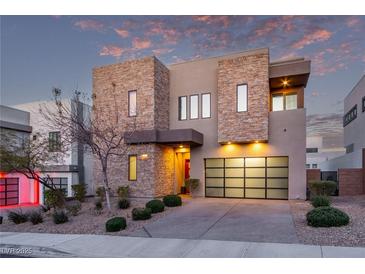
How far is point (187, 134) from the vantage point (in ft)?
52.8

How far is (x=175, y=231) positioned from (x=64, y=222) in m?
5.61

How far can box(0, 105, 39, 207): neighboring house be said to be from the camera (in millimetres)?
24047

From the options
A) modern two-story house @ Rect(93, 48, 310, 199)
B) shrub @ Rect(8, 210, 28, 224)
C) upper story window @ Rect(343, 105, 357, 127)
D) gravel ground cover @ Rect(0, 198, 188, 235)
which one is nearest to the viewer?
gravel ground cover @ Rect(0, 198, 188, 235)

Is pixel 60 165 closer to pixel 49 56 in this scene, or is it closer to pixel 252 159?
pixel 49 56

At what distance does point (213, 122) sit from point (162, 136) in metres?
3.78

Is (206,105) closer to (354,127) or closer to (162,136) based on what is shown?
(162,136)

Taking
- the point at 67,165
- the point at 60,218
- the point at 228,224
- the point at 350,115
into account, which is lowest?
the point at 60,218

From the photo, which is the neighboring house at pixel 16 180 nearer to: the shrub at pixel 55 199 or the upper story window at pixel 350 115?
the shrub at pixel 55 199

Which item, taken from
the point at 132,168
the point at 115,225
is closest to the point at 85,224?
the point at 115,225

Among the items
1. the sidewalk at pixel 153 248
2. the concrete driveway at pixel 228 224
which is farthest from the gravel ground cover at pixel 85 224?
the sidewalk at pixel 153 248

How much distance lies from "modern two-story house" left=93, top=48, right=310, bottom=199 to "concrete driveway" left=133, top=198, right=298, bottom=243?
390 cm

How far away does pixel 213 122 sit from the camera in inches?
707

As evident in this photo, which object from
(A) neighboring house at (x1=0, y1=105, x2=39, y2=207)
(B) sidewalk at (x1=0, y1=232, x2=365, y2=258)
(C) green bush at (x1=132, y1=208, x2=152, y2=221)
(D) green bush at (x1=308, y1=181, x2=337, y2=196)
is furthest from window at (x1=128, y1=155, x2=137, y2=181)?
(A) neighboring house at (x1=0, y1=105, x2=39, y2=207)

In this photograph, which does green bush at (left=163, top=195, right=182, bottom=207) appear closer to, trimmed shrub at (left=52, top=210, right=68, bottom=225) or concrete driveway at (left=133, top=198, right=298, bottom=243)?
concrete driveway at (left=133, top=198, right=298, bottom=243)
